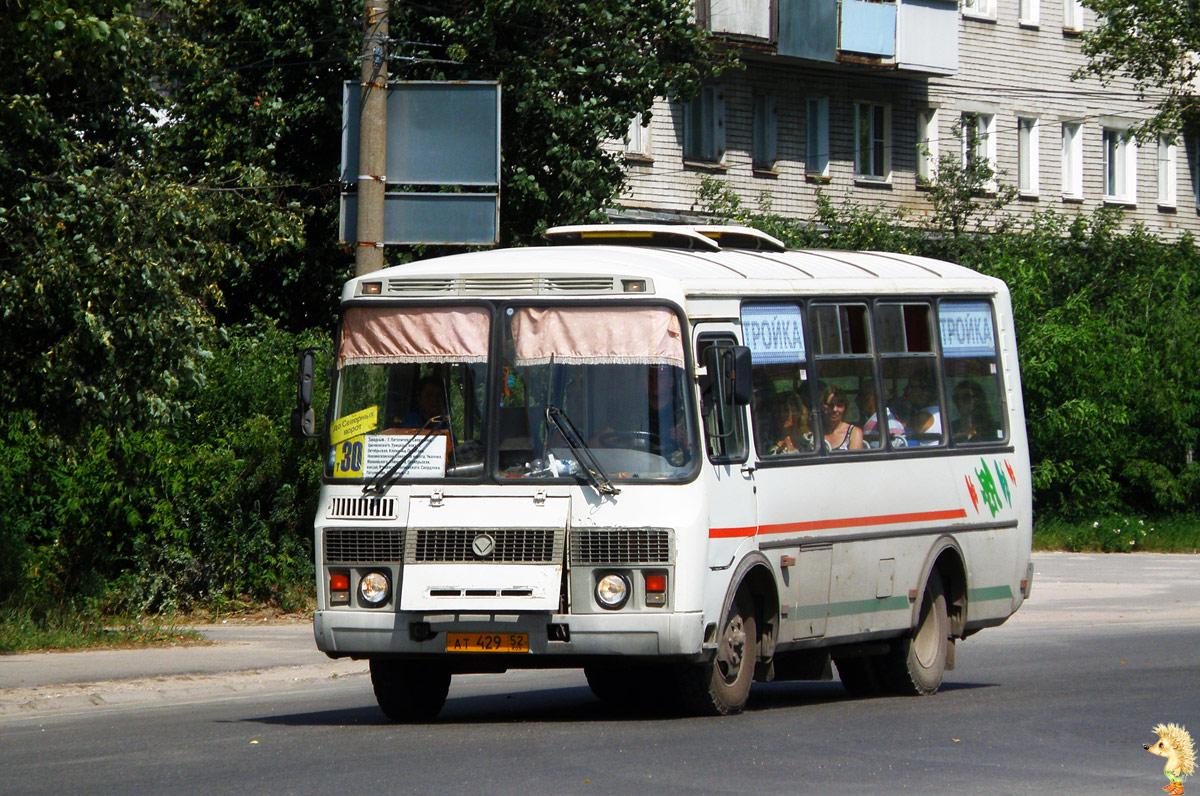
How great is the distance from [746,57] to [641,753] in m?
29.2

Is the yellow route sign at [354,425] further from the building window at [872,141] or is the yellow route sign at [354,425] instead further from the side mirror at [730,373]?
the building window at [872,141]

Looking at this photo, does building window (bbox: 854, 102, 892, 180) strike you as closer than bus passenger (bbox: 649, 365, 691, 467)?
No

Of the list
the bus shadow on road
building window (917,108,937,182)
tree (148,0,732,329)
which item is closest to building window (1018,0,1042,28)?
building window (917,108,937,182)

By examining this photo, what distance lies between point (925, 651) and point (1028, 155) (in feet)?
111

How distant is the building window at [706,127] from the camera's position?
3872 cm

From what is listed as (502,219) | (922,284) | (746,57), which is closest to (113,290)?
(922,284)

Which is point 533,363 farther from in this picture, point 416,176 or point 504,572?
point 416,176

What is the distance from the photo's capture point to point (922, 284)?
1515 cm

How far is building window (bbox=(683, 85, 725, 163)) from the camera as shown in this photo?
3872 cm

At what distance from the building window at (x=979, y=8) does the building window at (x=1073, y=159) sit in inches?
147

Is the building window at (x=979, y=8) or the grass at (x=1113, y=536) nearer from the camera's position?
the grass at (x=1113, y=536)

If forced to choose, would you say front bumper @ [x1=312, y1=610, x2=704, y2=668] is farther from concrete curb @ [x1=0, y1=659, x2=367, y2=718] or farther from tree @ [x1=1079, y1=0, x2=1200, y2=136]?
tree @ [x1=1079, y1=0, x2=1200, y2=136]

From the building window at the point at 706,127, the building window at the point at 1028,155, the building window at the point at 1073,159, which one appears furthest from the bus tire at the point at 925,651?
the building window at the point at 1073,159

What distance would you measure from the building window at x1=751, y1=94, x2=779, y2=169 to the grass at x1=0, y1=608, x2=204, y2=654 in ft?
77.2
